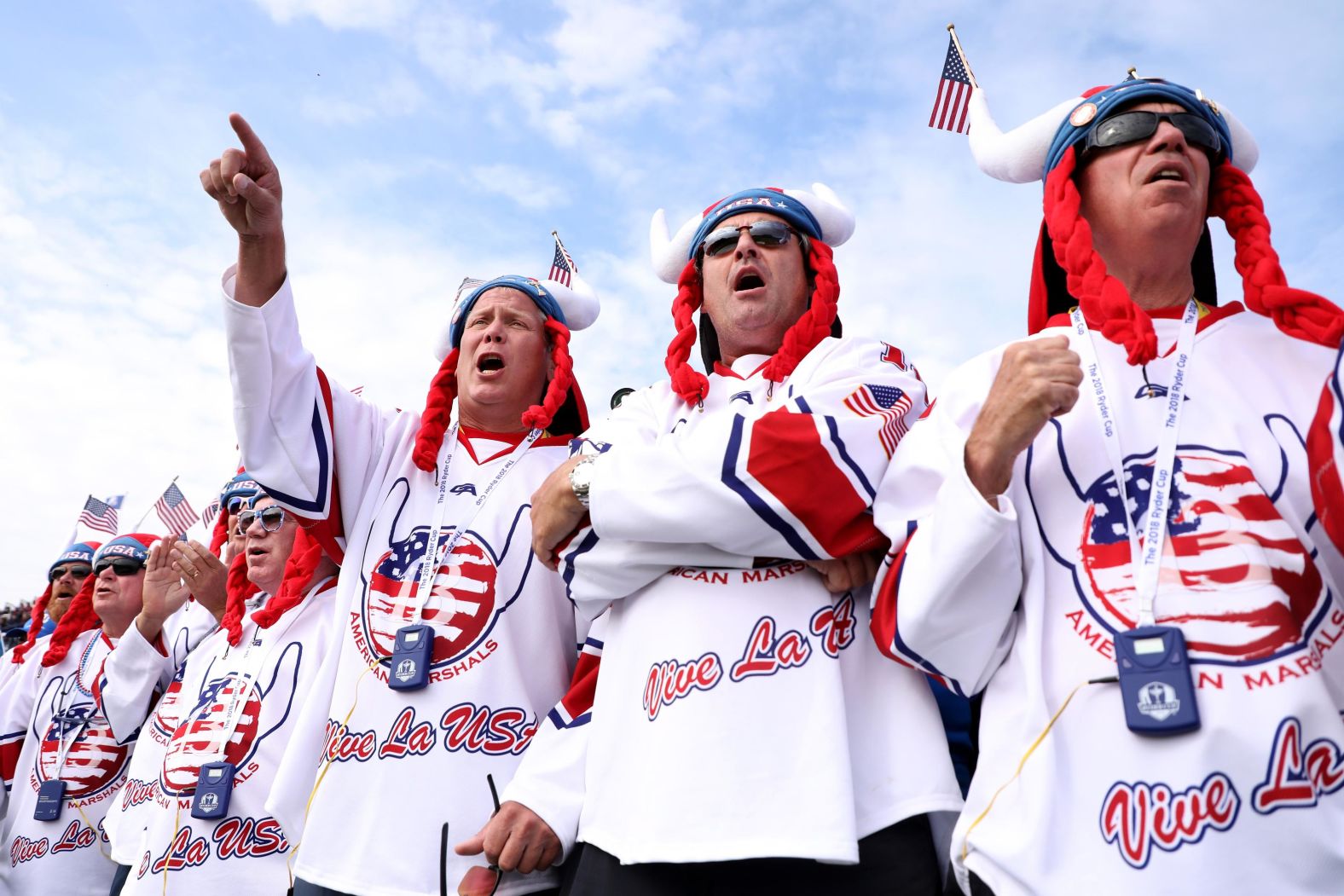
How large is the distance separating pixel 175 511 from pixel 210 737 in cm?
563

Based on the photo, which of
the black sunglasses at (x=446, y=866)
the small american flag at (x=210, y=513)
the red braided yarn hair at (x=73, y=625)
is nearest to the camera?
the black sunglasses at (x=446, y=866)

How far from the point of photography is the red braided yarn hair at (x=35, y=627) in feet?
25.5

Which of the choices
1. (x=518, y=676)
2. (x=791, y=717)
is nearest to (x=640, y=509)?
(x=791, y=717)

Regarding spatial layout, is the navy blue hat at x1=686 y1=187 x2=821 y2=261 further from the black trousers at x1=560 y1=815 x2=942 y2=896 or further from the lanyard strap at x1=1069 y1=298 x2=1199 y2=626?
the black trousers at x1=560 y1=815 x2=942 y2=896

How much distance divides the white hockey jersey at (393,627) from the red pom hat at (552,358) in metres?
0.10

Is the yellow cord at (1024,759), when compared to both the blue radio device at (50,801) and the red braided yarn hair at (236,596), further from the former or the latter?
the blue radio device at (50,801)

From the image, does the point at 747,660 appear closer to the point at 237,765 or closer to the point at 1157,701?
the point at 1157,701

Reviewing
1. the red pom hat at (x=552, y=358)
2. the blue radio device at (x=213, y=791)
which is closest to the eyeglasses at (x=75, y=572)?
the blue radio device at (x=213, y=791)

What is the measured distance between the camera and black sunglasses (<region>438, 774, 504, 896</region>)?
2.57 m

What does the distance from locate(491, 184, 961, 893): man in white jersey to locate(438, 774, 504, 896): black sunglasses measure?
0.42 feet

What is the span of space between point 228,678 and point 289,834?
1353mm

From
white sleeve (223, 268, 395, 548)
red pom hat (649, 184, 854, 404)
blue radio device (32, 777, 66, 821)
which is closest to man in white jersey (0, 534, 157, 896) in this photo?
blue radio device (32, 777, 66, 821)

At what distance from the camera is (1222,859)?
1.58 metres

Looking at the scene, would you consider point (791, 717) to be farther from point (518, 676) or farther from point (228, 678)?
point (228, 678)
